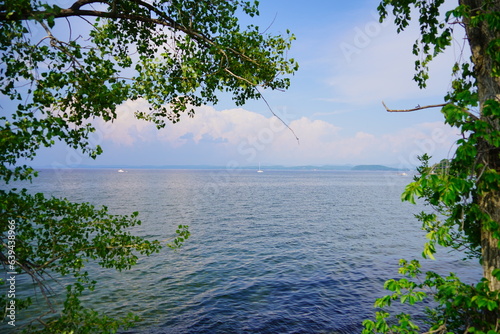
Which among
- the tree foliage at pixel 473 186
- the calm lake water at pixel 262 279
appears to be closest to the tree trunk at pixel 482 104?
the tree foliage at pixel 473 186

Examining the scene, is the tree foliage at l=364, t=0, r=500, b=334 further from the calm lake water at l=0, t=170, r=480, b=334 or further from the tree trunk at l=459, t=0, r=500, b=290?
the calm lake water at l=0, t=170, r=480, b=334

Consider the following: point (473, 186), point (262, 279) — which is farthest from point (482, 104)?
point (262, 279)

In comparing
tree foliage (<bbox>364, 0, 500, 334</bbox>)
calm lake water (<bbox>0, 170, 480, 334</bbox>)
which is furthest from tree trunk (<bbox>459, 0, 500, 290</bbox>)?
calm lake water (<bbox>0, 170, 480, 334</bbox>)

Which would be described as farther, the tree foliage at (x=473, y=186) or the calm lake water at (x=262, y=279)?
the calm lake water at (x=262, y=279)

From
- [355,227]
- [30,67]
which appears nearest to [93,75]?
[30,67]

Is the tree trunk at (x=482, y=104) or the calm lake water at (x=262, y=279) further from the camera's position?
the calm lake water at (x=262, y=279)

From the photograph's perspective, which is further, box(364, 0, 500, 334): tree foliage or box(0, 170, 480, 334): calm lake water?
box(0, 170, 480, 334): calm lake water

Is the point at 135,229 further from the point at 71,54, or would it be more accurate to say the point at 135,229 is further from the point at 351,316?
the point at 71,54

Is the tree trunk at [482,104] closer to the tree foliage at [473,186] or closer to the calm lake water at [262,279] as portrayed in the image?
the tree foliage at [473,186]

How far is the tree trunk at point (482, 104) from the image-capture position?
5.57m

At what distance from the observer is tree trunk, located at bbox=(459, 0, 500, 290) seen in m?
Answer: 5.57

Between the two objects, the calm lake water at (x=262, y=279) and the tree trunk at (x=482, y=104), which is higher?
the tree trunk at (x=482, y=104)

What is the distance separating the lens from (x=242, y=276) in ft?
72.4

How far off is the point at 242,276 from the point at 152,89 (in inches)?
710
